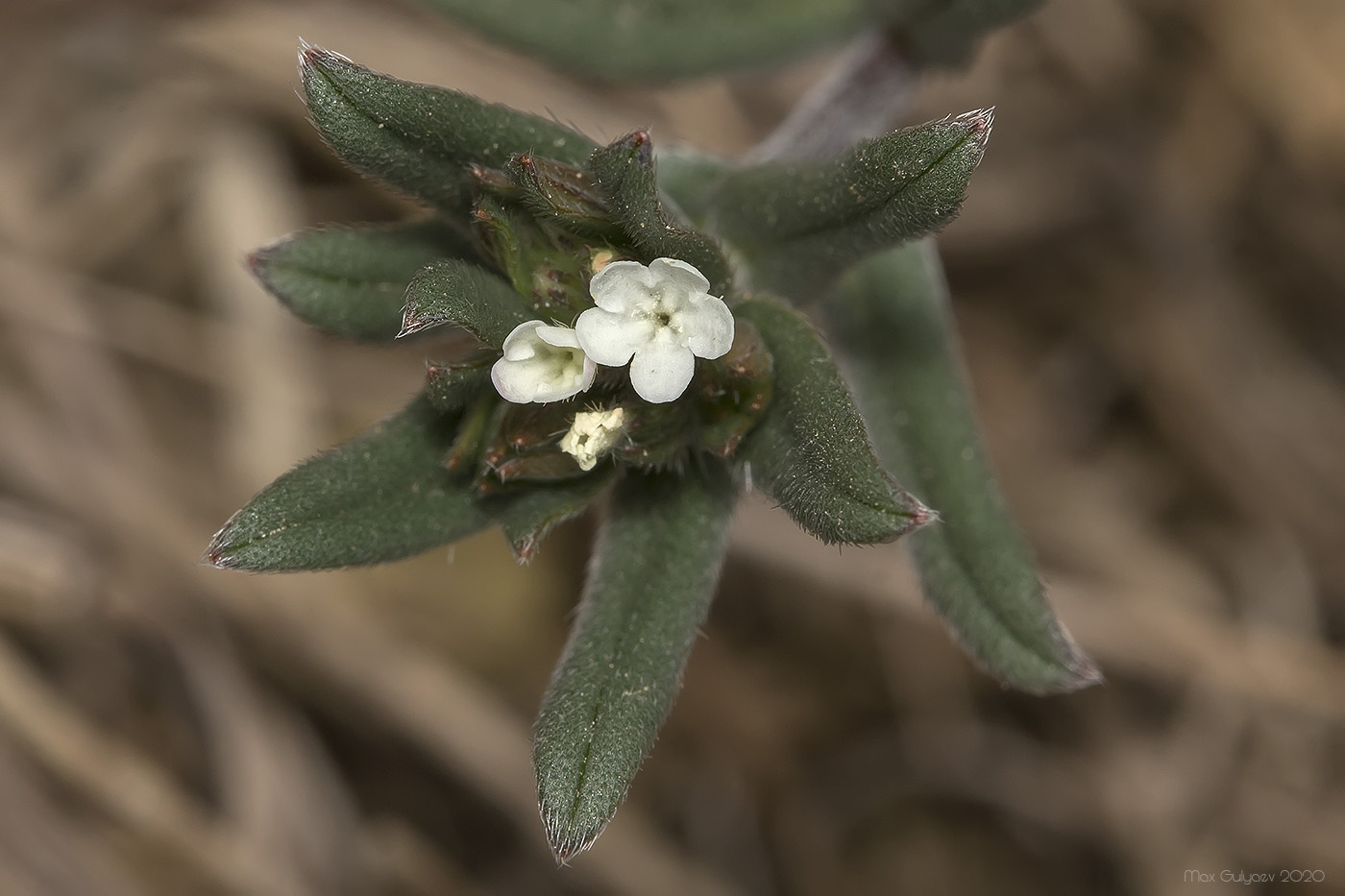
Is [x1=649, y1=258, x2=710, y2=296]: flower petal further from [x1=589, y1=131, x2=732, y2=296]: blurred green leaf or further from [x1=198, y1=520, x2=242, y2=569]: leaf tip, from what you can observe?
[x1=198, y1=520, x2=242, y2=569]: leaf tip

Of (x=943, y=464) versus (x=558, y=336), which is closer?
(x=558, y=336)

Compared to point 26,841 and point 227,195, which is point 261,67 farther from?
point 26,841

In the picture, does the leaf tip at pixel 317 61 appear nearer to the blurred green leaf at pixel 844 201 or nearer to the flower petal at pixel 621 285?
the flower petal at pixel 621 285

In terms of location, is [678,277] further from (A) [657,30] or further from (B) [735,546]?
(B) [735,546]

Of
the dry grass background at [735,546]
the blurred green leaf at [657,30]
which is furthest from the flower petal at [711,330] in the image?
the dry grass background at [735,546]

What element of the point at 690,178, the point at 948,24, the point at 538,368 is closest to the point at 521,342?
the point at 538,368

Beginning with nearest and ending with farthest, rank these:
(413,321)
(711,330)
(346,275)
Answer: (413,321)
(711,330)
(346,275)
